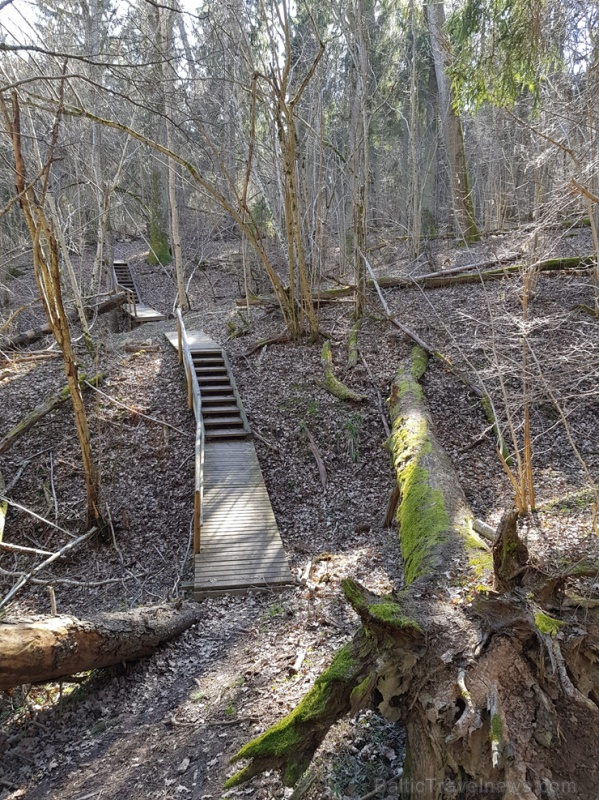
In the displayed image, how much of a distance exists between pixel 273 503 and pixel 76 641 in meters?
4.17

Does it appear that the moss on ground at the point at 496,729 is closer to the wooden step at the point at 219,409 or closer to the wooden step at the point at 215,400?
the wooden step at the point at 219,409

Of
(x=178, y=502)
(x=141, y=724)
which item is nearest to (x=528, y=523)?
(x=141, y=724)

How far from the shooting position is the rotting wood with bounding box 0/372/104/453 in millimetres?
9156

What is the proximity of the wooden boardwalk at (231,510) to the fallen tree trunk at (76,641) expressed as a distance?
43.3 inches

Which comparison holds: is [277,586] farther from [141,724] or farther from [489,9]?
[489,9]

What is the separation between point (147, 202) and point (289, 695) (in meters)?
27.7

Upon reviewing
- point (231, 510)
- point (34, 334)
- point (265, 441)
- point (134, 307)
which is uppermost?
point (134, 307)

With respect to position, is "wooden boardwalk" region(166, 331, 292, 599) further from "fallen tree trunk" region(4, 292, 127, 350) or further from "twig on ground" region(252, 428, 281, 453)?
"fallen tree trunk" region(4, 292, 127, 350)

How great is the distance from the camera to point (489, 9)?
6934mm

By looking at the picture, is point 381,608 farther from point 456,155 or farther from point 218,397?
point 456,155

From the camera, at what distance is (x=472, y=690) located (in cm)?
294

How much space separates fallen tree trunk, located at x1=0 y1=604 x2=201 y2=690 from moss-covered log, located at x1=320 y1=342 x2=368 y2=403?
5.69m

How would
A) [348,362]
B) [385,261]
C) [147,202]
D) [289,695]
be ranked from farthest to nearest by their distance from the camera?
[147,202], [385,261], [348,362], [289,695]

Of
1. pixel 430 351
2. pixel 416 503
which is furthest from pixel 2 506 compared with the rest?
pixel 430 351
